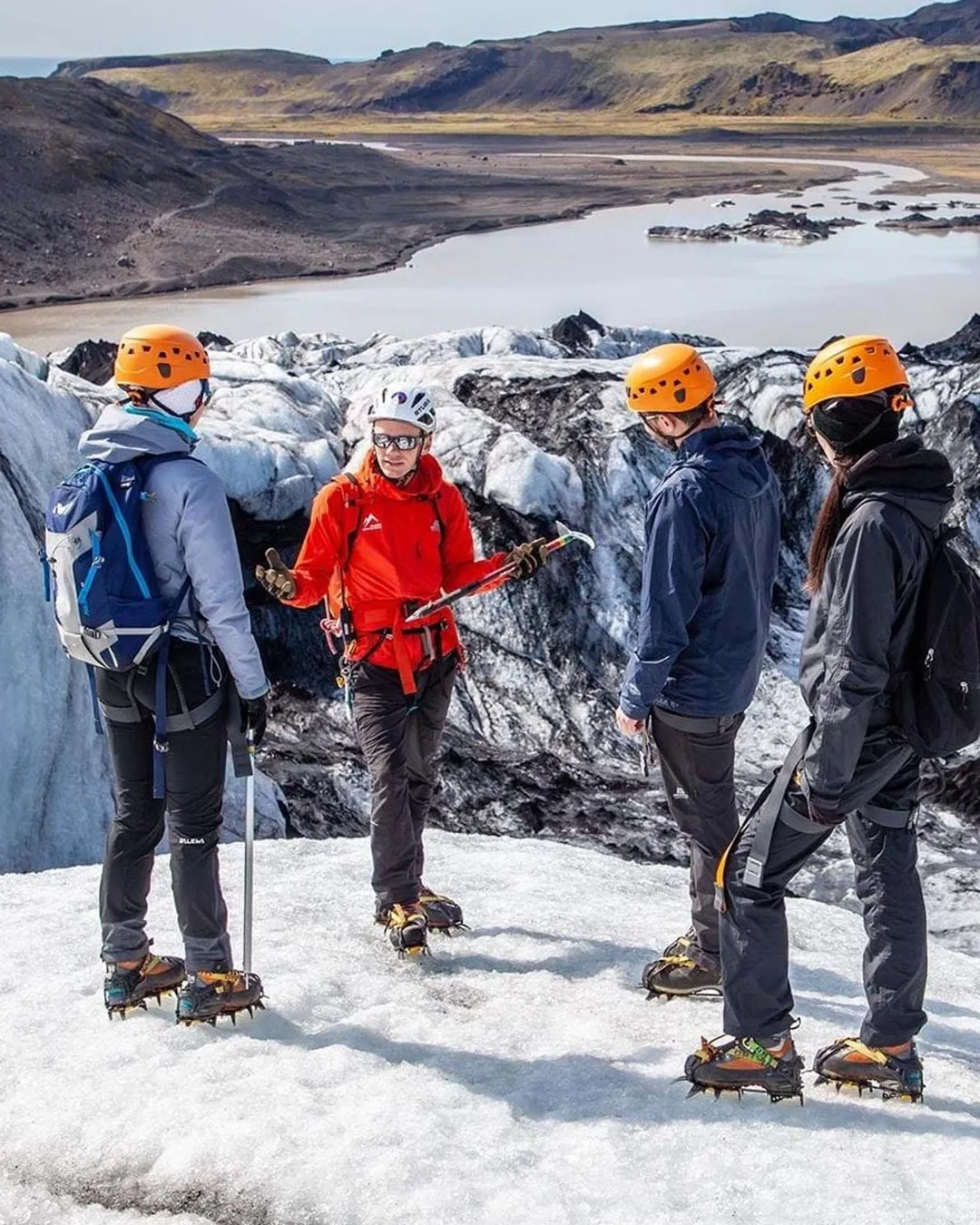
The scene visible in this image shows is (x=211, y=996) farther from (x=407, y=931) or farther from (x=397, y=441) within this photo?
(x=397, y=441)

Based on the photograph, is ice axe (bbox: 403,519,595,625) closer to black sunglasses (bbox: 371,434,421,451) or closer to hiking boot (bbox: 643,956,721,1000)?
black sunglasses (bbox: 371,434,421,451)

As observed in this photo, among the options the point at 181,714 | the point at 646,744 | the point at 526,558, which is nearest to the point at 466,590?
the point at 526,558

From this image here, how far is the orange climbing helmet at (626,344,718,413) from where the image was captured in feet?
12.3

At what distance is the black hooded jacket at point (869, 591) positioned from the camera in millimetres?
3080

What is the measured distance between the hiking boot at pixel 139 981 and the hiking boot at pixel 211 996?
0.11 m

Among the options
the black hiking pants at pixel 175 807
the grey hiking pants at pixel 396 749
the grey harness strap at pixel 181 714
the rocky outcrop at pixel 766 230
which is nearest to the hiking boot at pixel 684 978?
the grey hiking pants at pixel 396 749

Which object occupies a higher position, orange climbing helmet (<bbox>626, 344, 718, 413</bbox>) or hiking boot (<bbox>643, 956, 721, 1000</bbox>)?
orange climbing helmet (<bbox>626, 344, 718, 413</bbox>)

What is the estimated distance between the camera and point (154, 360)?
3.59m

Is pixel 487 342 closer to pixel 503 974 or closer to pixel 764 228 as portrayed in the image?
pixel 503 974

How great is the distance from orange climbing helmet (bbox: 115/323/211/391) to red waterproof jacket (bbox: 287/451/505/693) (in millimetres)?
832

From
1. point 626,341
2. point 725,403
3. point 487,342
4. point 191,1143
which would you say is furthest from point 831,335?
point 191,1143

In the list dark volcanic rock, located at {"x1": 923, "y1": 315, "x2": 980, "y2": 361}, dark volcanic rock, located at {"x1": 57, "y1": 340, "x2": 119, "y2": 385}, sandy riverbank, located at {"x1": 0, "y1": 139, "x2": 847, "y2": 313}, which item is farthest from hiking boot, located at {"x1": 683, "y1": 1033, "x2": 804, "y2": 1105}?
sandy riverbank, located at {"x1": 0, "y1": 139, "x2": 847, "y2": 313}

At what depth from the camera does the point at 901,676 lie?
10.5 feet

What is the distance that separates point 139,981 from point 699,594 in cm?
200
